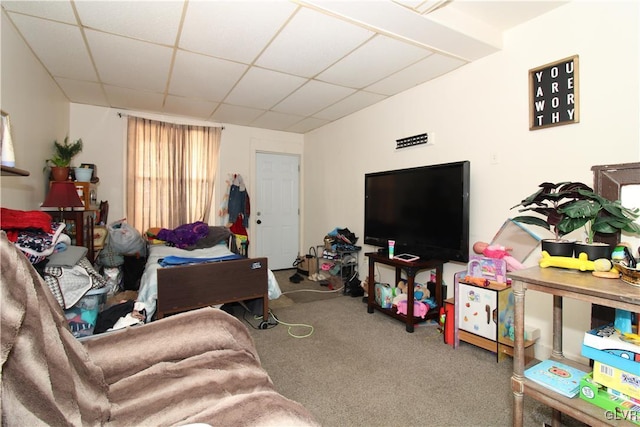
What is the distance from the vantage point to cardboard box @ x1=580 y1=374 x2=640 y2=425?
1.11 meters

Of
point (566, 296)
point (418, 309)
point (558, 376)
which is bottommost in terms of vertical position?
point (418, 309)

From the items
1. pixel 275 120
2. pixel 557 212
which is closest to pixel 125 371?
pixel 557 212

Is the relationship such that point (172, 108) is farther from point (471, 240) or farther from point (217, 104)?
point (471, 240)

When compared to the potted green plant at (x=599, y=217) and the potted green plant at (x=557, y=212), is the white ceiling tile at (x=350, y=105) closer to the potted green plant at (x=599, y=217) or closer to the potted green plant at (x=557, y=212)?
the potted green plant at (x=557, y=212)

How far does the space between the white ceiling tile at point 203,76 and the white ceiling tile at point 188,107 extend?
0.67 ft

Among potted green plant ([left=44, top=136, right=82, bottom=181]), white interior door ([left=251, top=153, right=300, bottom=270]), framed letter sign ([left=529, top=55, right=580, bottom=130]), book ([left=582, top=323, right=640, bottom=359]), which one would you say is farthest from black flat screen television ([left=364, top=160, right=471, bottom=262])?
potted green plant ([left=44, top=136, right=82, bottom=181])

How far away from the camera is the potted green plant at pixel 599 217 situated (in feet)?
4.56

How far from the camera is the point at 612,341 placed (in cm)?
118

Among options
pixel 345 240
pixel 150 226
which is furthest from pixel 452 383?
pixel 150 226

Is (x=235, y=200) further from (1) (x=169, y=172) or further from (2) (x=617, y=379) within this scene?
(2) (x=617, y=379)

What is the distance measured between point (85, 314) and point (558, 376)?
9.05 ft

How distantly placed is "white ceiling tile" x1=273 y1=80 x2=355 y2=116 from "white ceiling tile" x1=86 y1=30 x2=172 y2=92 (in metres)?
1.36

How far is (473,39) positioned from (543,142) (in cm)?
95

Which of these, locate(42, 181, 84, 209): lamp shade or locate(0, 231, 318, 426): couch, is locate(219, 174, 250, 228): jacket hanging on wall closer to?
locate(42, 181, 84, 209): lamp shade
